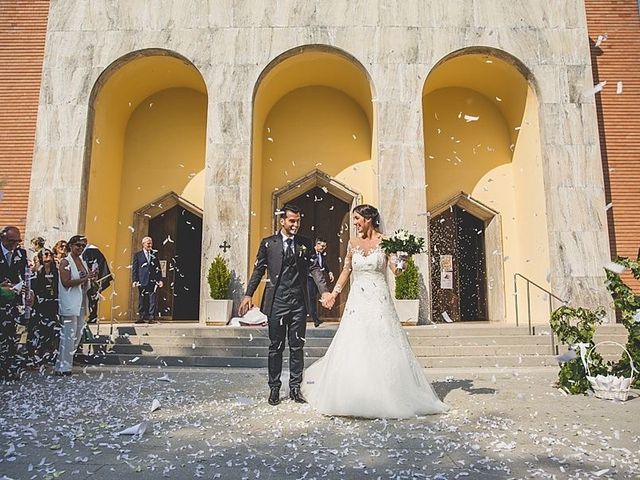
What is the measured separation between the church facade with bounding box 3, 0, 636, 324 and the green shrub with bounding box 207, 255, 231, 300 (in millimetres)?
393

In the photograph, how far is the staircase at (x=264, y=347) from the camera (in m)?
8.23

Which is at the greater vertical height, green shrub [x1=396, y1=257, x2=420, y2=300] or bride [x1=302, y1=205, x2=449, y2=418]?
green shrub [x1=396, y1=257, x2=420, y2=300]

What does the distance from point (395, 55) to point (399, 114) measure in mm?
1589

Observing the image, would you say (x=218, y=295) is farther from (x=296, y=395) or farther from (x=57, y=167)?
(x=296, y=395)

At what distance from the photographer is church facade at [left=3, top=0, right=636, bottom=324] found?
11398 mm

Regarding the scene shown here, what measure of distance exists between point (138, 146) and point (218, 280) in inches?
232

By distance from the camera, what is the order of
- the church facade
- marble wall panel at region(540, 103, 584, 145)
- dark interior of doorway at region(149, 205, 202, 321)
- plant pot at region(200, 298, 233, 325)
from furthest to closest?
dark interior of doorway at region(149, 205, 202, 321), marble wall panel at region(540, 103, 584, 145), the church facade, plant pot at region(200, 298, 233, 325)

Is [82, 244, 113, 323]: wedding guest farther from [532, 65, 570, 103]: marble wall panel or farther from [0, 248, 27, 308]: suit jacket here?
[532, 65, 570, 103]: marble wall panel

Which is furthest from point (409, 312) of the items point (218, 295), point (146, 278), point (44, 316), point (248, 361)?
point (44, 316)

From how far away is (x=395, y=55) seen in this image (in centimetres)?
1200

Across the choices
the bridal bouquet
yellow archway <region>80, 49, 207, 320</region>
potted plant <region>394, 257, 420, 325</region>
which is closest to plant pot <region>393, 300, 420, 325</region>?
potted plant <region>394, 257, 420, 325</region>

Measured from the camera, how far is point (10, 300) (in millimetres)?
6199

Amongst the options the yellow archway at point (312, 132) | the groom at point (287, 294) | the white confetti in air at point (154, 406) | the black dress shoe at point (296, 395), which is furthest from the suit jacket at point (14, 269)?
the yellow archway at point (312, 132)

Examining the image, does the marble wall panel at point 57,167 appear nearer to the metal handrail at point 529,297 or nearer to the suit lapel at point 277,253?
the suit lapel at point 277,253
